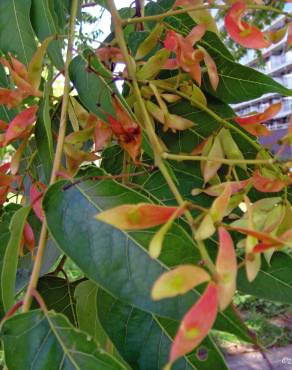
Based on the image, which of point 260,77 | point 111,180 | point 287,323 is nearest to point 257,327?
point 287,323

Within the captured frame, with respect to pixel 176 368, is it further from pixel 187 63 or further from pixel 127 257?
pixel 187 63

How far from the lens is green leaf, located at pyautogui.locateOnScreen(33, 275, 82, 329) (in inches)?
19.7

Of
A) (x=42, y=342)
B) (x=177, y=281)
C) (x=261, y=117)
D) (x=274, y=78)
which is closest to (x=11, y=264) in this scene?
(x=42, y=342)

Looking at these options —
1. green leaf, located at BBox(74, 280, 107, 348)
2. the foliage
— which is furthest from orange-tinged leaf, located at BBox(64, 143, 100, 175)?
green leaf, located at BBox(74, 280, 107, 348)

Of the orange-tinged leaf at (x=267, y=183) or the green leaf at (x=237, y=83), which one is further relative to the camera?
the green leaf at (x=237, y=83)

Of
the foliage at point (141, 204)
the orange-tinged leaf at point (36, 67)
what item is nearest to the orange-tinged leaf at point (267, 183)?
the foliage at point (141, 204)

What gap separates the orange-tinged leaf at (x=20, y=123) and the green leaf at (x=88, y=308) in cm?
15

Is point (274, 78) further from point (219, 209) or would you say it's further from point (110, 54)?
point (219, 209)

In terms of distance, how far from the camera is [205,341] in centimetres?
36

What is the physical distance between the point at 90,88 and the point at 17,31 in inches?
6.7

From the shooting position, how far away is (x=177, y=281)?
24cm

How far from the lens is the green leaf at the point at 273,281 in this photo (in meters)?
0.40

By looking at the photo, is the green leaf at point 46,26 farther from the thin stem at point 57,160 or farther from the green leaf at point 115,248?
the green leaf at point 115,248

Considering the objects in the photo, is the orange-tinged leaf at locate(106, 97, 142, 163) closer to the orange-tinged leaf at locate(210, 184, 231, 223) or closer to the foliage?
the foliage
